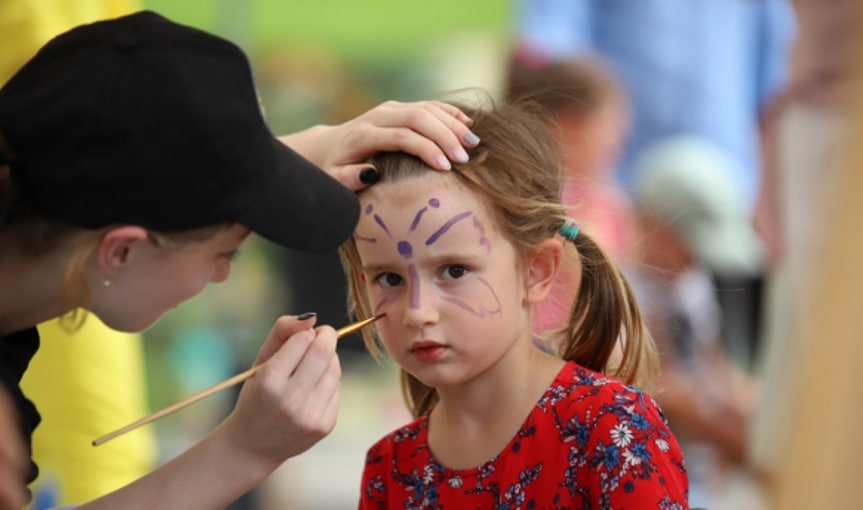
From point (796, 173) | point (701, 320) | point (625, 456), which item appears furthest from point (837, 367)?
point (701, 320)

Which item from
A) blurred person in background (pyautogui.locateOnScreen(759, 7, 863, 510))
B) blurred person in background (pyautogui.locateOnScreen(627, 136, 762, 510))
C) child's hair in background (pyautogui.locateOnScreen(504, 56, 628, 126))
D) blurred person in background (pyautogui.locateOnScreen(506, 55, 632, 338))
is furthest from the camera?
blurred person in background (pyautogui.locateOnScreen(627, 136, 762, 510))

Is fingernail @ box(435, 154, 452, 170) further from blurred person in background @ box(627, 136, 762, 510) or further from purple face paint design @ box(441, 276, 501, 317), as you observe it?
blurred person in background @ box(627, 136, 762, 510)

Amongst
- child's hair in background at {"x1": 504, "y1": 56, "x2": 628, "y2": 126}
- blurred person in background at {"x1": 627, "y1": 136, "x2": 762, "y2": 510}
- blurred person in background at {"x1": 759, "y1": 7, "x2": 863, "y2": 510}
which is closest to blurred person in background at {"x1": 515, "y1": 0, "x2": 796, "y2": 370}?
blurred person in background at {"x1": 627, "y1": 136, "x2": 762, "y2": 510}

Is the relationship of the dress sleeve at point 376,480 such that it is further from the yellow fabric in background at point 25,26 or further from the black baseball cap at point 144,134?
the yellow fabric in background at point 25,26

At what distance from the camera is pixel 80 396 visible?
226cm

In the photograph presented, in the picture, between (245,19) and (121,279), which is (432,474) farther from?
(245,19)

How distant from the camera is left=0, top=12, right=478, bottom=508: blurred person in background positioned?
1.31 m

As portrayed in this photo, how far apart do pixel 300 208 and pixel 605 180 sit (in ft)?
3.65

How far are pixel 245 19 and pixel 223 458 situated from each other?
3.86 m

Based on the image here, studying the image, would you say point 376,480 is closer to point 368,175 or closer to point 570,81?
point 368,175

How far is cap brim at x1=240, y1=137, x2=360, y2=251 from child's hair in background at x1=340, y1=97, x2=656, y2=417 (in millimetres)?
179

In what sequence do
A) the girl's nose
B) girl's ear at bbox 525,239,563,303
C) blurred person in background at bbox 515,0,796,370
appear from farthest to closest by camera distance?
1. blurred person in background at bbox 515,0,796,370
2. girl's ear at bbox 525,239,563,303
3. the girl's nose

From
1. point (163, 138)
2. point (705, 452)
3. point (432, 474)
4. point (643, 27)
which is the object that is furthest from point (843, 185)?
point (643, 27)

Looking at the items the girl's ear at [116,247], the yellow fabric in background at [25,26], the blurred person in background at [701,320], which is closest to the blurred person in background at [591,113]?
the blurred person in background at [701,320]
